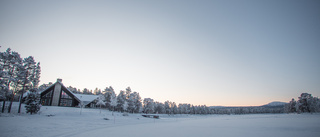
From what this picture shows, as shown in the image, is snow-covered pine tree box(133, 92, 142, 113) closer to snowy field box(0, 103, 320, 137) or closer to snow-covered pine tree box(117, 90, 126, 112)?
snow-covered pine tree box(117, 90, 126, 112)

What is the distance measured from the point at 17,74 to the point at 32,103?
7053 millimetres

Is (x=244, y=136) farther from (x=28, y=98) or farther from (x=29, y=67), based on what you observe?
(x=29, y=67)

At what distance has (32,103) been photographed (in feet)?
97.8

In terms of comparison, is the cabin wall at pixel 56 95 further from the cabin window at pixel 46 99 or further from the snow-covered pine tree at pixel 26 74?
the snow-covered pine tree at pixel 26 74

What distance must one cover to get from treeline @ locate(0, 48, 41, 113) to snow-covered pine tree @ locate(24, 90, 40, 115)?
1451mm

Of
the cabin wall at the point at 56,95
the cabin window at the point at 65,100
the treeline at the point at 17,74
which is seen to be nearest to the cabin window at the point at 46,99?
the cabin wall at the point at 56,95

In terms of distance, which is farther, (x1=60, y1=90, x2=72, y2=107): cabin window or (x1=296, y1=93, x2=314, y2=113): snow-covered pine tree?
(x1=296, y1=93, x2=314, y2=113): snow-covered pine tree

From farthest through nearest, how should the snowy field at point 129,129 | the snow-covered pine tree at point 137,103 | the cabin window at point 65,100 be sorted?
the snow-covered pine tree at point 137,103 → the cabin window at point 65,100 → the snowy field at point 129,129

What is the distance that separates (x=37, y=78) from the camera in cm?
3412

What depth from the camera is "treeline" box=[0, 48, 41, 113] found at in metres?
27.7

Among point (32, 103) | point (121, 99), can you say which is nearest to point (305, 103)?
point (121, 99)

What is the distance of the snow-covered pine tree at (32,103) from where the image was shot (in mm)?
29700

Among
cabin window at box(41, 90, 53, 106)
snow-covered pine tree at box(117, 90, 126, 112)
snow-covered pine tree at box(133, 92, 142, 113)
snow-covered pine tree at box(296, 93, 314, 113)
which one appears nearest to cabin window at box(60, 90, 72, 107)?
cabin window at box(41, 90, 53, 106)

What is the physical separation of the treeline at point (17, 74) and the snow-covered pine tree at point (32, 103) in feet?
4.76
